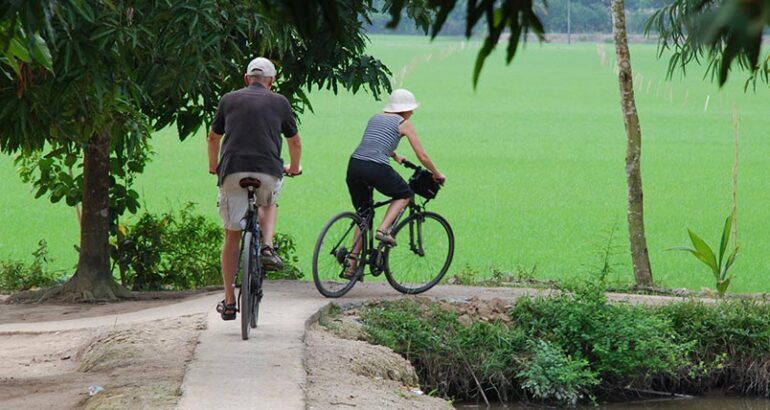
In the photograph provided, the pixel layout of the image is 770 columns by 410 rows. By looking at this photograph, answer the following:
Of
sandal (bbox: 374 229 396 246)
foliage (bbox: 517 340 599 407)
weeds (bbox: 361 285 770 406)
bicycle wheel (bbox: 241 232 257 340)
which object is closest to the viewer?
bicycle wheel (bbox: 241 232 257 340)

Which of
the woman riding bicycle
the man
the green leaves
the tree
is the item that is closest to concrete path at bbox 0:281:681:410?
the man

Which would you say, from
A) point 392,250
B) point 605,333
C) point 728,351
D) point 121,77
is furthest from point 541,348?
point 121,77

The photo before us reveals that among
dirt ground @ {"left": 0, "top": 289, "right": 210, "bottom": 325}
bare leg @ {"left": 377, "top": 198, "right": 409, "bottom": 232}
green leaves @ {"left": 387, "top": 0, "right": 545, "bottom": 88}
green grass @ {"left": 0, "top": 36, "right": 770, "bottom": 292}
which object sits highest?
green leaves @ {"left": 387, "top": 0, "right": 545, "bottom": 88}

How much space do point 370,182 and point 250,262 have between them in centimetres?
271

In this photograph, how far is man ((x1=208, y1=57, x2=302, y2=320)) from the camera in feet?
27.3

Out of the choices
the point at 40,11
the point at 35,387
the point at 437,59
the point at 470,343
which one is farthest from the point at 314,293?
the point at 437,59

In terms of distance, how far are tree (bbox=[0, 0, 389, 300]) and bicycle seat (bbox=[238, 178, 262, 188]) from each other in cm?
97

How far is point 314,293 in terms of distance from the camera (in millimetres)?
11102

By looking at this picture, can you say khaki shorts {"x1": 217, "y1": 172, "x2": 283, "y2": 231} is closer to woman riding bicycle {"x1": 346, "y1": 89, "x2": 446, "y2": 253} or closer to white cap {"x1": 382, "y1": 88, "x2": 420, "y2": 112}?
woman riding bicycle {"x1": 346, "y1": 89, "x2": 446, "y2": 253}

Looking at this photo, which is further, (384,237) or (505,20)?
(384,237)

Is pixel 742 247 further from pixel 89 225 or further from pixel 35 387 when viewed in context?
pixel 35 387

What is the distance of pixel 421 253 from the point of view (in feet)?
37.4

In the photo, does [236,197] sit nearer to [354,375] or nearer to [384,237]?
[354,375]

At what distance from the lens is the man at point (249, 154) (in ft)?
27.3
